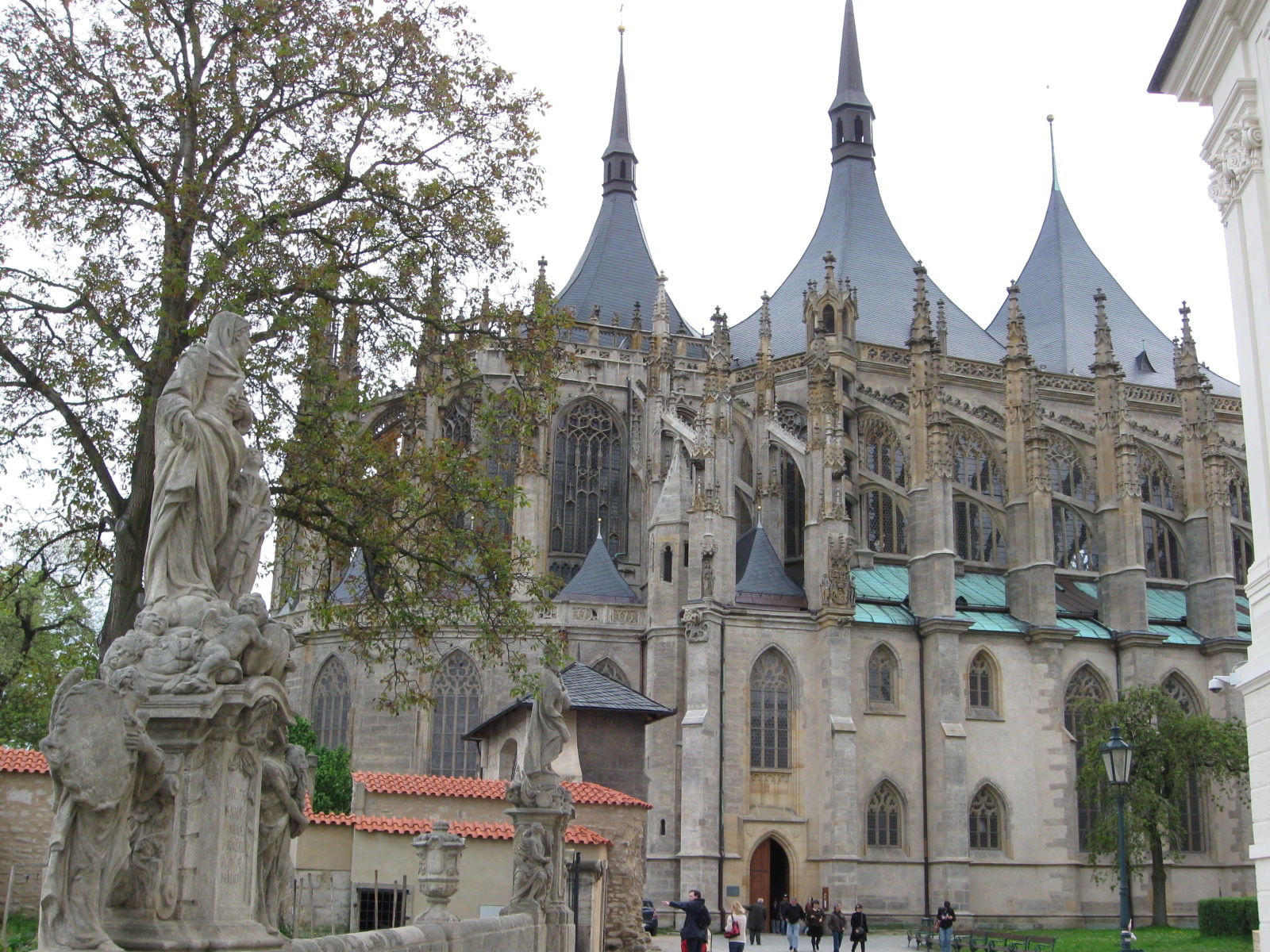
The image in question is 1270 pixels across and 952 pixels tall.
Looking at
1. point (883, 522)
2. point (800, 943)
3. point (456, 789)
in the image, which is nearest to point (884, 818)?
point (800, 943)

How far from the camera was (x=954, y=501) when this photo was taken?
4338 centimetres

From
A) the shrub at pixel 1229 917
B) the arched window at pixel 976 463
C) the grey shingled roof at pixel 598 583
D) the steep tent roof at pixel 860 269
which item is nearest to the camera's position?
the shrub at pixel 1229 917

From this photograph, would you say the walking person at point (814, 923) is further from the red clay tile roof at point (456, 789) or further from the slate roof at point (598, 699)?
the red clay tile roof at point (456, 789)

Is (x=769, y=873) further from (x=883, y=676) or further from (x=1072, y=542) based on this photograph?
(x=1072, y=542)

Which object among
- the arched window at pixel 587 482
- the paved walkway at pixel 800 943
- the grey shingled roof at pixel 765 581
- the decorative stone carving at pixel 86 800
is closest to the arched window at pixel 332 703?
the arched window at pixel 587 482

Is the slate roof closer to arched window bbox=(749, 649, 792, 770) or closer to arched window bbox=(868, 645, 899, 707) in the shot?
arched window bbox=(749, 649, 792, 770)

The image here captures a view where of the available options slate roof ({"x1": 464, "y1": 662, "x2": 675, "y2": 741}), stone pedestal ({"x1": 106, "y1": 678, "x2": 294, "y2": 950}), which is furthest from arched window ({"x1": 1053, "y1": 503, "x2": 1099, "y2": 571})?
stone pedestal ({"x1": 106, "y1": 678, "x2": 294, "y2": 950})

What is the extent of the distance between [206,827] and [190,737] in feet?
1.19

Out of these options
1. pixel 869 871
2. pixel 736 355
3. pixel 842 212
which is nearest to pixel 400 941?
pixel 869 871

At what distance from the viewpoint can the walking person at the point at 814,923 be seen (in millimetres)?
27730

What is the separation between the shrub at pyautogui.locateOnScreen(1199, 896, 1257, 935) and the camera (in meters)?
27.7

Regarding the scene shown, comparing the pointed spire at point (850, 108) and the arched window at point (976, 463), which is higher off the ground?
the pointed spire at point (850, 108)

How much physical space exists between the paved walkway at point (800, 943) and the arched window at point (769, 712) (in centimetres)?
425

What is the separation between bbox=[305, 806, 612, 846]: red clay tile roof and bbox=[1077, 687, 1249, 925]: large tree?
748 inches
